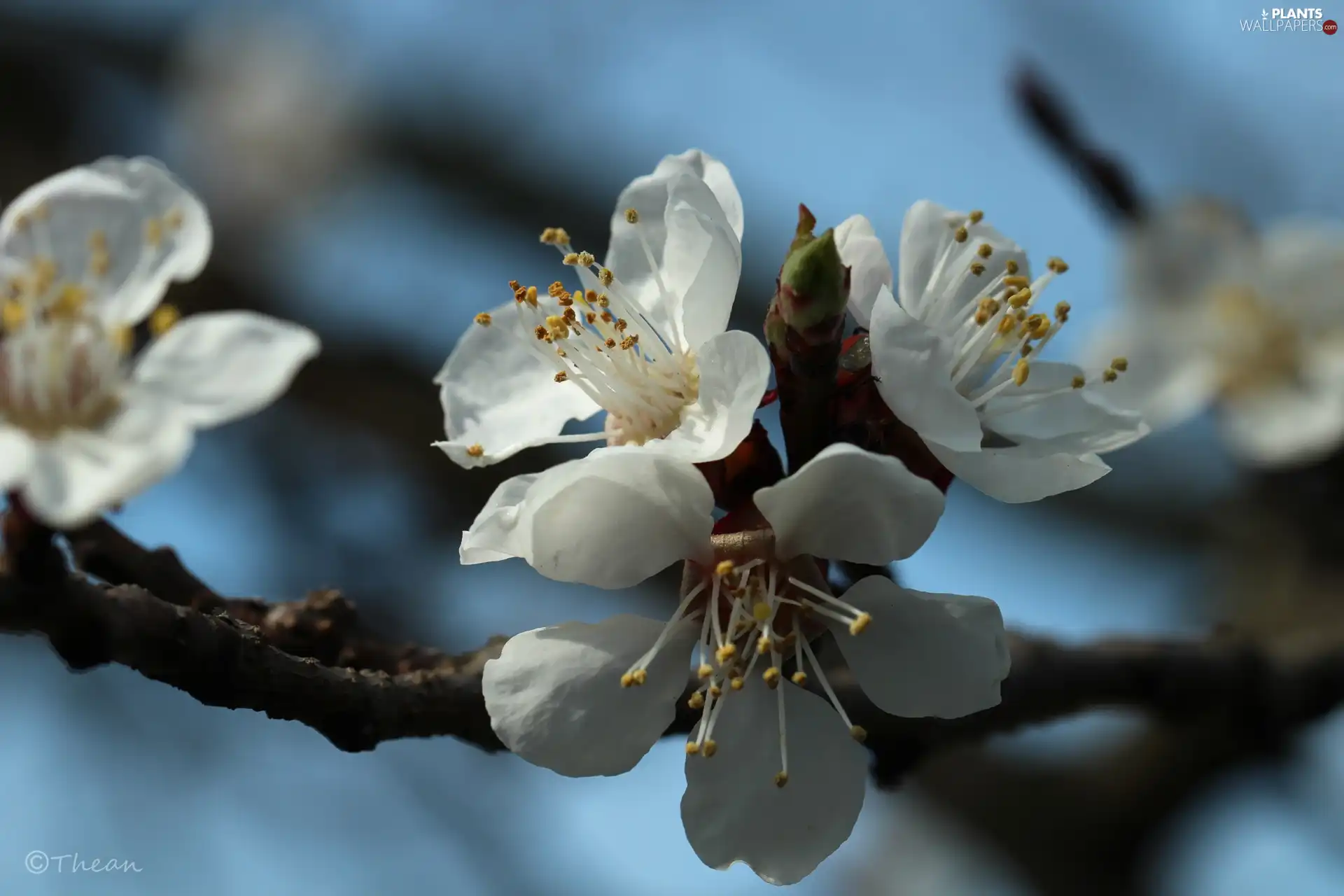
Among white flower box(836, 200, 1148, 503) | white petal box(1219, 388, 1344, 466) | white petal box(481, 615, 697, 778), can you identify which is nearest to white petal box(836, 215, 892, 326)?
white flower box(836, 200, 1148, 503)

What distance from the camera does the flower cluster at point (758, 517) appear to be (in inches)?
41.4

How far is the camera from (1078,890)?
3031 mm

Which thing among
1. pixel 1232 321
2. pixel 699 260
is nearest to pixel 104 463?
pixel 699 260

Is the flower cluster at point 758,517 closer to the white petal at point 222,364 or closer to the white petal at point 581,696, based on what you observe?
the white petal at point 581,696

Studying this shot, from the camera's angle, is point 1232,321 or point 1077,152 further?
point 1232,321

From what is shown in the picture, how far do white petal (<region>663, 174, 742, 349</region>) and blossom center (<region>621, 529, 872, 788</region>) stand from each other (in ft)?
0.68

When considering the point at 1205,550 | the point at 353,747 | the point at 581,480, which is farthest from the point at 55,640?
the point at 1205,550

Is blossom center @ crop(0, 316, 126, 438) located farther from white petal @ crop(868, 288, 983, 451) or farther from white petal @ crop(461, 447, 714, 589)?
white petal @ crop(868, 288, 983, 451)

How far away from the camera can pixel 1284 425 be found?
2.83m

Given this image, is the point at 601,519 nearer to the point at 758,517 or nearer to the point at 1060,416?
the point at 758,517

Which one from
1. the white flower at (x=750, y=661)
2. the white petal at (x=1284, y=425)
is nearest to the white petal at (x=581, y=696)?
the white flower at (x=750, y=661)

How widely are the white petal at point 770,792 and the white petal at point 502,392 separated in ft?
1.18

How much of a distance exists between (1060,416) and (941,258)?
214mm

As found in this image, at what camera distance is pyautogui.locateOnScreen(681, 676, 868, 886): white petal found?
111cm
